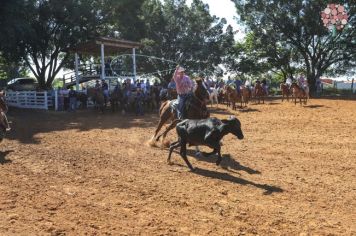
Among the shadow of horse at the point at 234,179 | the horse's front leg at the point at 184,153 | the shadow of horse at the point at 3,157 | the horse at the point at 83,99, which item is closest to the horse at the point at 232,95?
the horse at the point at 83,99

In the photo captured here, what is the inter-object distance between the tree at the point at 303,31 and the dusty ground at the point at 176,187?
2387 cm

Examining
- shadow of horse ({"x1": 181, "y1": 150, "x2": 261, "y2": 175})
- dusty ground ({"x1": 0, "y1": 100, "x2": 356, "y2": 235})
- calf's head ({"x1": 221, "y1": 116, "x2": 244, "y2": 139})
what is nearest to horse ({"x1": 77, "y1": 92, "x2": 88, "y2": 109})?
dusty ground ({"x1": 0, "y1": 100, "x2": 356, "y2": 235})

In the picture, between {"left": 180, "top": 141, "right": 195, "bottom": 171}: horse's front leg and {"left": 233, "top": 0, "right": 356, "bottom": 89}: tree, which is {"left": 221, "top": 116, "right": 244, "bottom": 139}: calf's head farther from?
{"left": 233, "top": 0, "right": 356, "bottom": 89}: tree

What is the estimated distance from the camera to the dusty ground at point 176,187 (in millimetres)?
6355

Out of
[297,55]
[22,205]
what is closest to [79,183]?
[22,205]

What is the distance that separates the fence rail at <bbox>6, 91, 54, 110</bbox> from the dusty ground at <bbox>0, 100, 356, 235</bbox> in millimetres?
11425

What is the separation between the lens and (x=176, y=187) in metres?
8.41

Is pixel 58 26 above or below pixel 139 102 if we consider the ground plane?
above

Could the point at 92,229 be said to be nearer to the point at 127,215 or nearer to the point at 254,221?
the point at 127,215

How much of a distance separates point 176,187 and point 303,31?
110ft

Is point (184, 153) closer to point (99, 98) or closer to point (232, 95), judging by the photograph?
point (99, 98)

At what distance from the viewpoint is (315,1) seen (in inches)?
1428

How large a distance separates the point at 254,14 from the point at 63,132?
2735 centimetres

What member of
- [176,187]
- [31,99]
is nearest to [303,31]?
[31,99]
